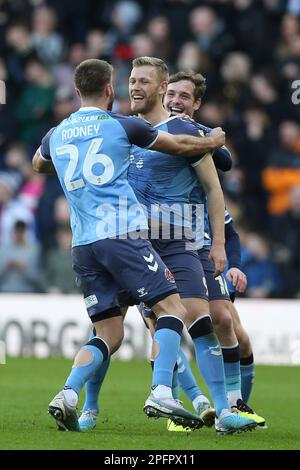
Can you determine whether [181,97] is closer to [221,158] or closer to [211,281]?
[221,158]

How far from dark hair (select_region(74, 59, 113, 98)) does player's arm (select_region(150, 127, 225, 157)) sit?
0.43 m

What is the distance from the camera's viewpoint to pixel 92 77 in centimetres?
643

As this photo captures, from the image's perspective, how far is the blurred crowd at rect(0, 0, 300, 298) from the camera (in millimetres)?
14031

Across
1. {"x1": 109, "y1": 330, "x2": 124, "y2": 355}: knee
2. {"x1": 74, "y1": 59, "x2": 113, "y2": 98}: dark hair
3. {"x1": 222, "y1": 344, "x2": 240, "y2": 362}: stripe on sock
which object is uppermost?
{"x1": 74, "y1": 59, "x2": 113, "y2": 98}: dark hair

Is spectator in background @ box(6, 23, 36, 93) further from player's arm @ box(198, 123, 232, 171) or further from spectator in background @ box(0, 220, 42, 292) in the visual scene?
player's arm @ box(198, 123, 232, 171)

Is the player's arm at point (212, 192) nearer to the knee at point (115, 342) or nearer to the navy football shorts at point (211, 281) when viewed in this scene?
the navy football shorts at point (211, 281)

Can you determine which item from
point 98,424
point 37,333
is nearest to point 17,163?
point 37,333

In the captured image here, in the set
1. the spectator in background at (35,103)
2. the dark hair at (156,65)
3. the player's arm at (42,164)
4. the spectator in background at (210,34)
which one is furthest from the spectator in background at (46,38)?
the dark hair at (156,65)

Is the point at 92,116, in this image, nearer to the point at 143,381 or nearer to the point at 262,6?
the point at 143,381

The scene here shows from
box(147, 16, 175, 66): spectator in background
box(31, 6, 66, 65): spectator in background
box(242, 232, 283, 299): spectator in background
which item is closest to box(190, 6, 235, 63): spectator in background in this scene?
box(147, 16, 175, 66): spectator in background

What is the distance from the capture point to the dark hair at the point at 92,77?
6426mm

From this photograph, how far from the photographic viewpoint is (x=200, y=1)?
15867 mm

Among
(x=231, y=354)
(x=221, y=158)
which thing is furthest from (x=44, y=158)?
(x=231, y=354)
